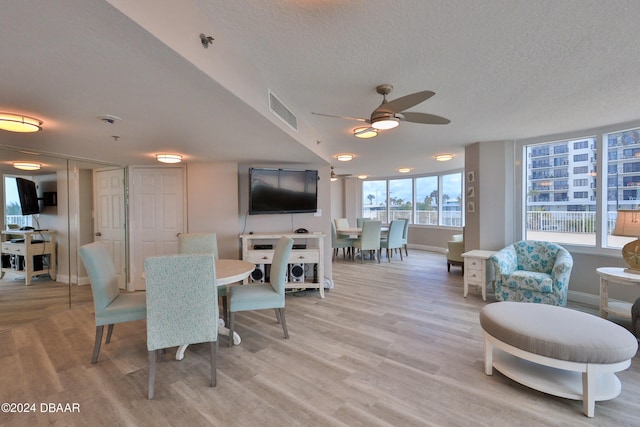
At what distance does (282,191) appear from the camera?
4348mm

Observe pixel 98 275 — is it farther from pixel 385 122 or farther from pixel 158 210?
pixel 385 122

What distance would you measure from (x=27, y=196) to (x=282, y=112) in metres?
3.74

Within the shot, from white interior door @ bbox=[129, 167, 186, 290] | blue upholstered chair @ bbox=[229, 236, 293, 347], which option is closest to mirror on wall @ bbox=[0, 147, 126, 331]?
white interior door @ bbox=[129, 167, 186, 290]

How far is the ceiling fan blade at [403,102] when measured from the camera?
1.97m

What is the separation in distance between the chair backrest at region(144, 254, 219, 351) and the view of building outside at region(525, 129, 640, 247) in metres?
4.79

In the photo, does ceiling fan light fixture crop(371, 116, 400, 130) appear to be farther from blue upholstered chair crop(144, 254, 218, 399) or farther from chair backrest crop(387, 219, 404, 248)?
chair backrest crop(387, 219, 404, 248)

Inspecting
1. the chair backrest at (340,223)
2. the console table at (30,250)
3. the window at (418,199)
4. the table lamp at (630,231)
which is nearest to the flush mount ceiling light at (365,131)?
the table lamp at (630,231)

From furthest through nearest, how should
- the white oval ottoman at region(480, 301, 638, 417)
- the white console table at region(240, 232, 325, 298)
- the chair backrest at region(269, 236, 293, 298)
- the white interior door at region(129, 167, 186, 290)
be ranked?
the white interior door at region(129, 167, 186, 290) < the white console table at region(240, 232, 325, 298) < the chair backrest at region(269, 236, 293, 298) < the white oval ottoman at region(480, 301, 638, 417)

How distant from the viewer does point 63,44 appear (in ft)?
4.11

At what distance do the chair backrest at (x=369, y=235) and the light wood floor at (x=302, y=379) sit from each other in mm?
3232

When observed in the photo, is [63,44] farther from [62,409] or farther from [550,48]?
[550,48]

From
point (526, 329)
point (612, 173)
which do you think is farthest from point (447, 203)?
point (526, 329)

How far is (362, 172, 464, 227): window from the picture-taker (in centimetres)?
788

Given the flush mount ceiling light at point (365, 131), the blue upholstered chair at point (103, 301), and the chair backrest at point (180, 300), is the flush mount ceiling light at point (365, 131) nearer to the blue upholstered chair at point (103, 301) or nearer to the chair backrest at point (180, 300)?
the chair backrest at point (180, 300)
